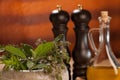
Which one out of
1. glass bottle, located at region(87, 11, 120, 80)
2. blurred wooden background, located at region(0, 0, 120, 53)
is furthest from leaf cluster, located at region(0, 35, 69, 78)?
blurred wooden background, located at region(0, 0, 120, 53)

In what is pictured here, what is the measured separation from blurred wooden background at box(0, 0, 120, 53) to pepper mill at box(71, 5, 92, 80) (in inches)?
31.0

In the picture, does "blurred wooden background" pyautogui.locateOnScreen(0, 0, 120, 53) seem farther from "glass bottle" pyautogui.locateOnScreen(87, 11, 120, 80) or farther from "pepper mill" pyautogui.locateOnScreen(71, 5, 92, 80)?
"glass bottle" pyautogui.locateOnScreen(87, 11, 120, 80)

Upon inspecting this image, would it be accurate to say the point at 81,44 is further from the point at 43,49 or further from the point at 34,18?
the point at 34,18

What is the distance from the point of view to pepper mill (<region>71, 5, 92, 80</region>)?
3.14 ft

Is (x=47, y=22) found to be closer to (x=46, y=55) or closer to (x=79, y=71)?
(x=79, y=71)

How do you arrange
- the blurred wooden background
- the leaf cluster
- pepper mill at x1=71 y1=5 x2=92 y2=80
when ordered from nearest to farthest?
the leaf cluster < pepper mill at x1=71 y1=5 x2=92 y2=80 < the blurred wooden background

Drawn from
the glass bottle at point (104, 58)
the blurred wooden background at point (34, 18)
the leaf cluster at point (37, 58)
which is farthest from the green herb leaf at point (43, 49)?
the blurred wooden background at point (34, 18)

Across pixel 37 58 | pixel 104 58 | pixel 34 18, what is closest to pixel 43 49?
pixel 37 58

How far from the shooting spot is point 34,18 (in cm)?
177

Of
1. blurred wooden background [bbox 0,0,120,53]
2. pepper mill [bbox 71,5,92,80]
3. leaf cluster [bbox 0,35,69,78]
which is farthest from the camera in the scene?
blurred wooden background [bbox 0,0,120,53]

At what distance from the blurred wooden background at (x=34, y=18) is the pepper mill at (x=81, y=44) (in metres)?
0.79

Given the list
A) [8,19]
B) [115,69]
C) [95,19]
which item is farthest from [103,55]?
[8,19]

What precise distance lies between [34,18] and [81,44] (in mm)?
851

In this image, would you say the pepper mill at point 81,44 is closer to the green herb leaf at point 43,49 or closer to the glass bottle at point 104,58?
the glass bottle at point 104,58
